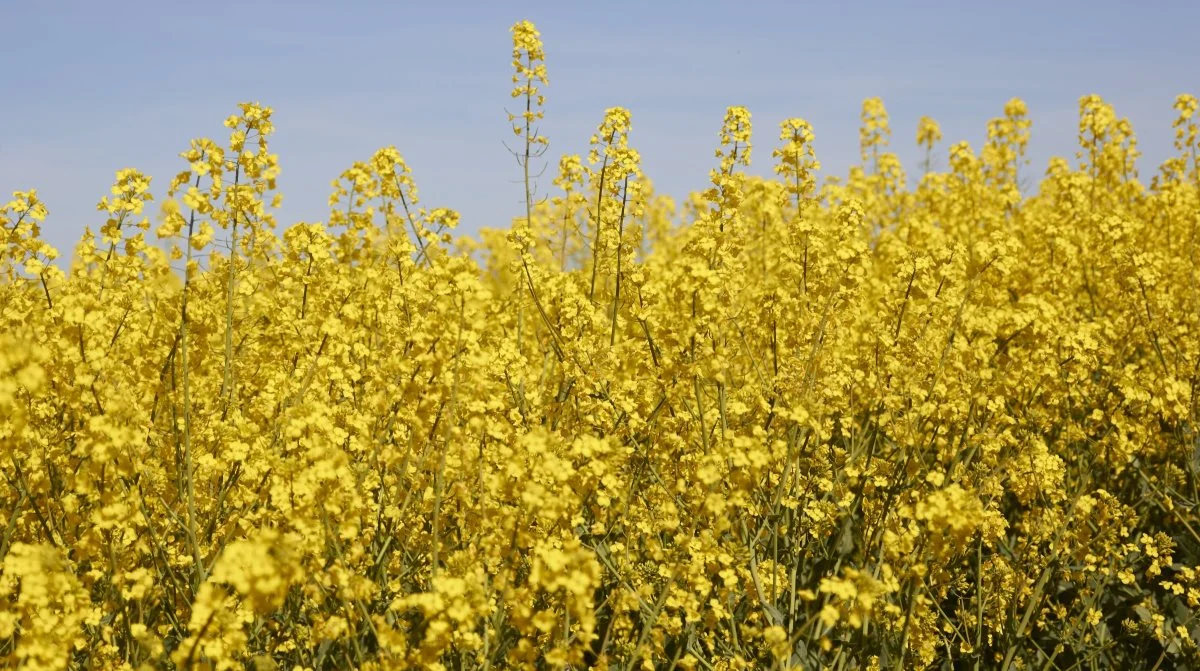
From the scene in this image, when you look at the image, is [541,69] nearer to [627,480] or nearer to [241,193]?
[241,193]

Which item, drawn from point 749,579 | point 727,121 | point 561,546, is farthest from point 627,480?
point 727,121

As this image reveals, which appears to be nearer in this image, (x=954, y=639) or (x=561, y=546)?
(x=561, y=546)

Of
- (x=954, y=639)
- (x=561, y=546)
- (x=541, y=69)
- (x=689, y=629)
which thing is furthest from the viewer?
(x=541, y=69)

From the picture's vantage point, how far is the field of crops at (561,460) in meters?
2.93

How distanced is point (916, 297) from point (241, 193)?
3.05 meters

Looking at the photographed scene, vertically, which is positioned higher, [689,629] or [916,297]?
[916,297]

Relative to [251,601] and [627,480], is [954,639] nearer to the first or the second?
[627,480]

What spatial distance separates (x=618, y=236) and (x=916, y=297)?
4.83ft

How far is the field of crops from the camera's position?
9.62ft

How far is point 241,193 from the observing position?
418cm

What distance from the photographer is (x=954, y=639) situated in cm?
451

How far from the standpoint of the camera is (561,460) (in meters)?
2.89

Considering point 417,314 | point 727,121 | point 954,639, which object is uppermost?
point 727,121

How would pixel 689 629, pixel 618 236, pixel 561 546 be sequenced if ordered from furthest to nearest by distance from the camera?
pixel 618 236, pixel 689 629, pixel 561 546
